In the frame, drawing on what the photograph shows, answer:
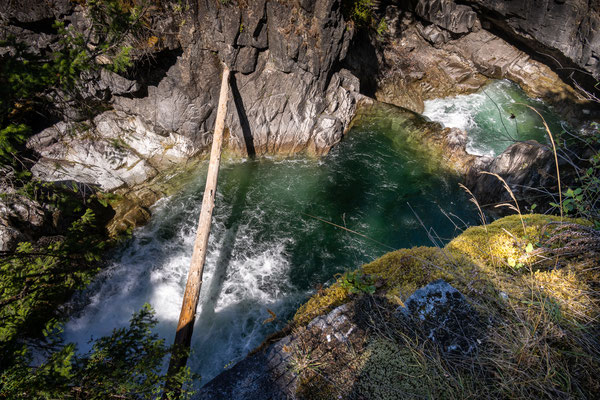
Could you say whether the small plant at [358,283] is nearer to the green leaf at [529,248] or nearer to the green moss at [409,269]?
the green moss at [409,269]

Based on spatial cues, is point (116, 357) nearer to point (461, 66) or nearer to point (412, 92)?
point (412, 92)

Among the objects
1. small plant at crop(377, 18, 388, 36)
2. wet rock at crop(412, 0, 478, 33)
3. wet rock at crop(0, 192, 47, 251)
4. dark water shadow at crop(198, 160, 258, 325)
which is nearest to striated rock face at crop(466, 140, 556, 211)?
dark water shadow at crop(198, 160, 258, 325)

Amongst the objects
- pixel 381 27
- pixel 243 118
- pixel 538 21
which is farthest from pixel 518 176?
pixel 381 27

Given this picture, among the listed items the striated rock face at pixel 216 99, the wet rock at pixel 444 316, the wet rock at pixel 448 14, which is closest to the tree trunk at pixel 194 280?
the striated rock face at pixel 216 99

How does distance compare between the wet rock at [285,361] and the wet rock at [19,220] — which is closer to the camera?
the wet rock at [285,361]

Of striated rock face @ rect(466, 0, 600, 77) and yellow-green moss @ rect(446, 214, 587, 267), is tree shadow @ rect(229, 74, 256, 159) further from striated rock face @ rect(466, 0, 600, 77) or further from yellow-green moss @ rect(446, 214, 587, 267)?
striated rock face @ rect(466, 0, 600, 77)

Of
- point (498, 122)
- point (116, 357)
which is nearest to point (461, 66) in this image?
point (498, 122)

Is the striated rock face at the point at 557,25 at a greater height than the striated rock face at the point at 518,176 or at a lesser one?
greater
